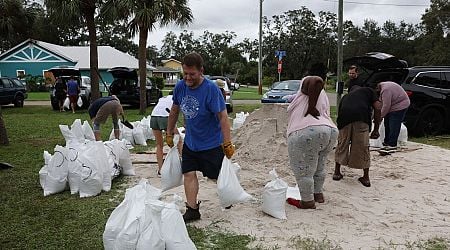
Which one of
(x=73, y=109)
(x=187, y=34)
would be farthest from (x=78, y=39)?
(x=73, y=109)

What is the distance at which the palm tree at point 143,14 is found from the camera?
656 inches

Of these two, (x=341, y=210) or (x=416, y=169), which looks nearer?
(x=341, y=210)

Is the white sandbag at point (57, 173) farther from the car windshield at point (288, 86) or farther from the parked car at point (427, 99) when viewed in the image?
the car windshield at point (288, 86)

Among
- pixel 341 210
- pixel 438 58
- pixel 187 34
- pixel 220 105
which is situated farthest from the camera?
pixel 187 34

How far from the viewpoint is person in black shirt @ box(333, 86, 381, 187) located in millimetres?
5969

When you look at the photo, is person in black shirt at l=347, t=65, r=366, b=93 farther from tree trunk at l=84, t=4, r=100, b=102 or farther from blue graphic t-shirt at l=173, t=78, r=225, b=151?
tree trunk at l=84, t=4, r=100, b=102

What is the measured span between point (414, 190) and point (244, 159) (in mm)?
2533

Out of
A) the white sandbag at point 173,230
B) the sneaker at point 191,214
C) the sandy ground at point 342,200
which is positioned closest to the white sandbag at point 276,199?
the sandy ground at point 342,200

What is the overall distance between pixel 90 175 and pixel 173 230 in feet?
8.35

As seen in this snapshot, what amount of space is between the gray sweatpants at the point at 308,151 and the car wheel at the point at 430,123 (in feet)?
23.0

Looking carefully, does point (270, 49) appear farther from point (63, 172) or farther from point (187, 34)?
point (63, 172)

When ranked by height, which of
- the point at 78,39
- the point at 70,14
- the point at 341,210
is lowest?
the point at 341,210

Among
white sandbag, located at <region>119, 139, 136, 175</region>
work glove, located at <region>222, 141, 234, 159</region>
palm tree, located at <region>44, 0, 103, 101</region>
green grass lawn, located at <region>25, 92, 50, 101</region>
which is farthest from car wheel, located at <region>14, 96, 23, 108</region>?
work glove, located at <region>222, 141, 234, 159</region>

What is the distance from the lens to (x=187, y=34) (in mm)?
95750
